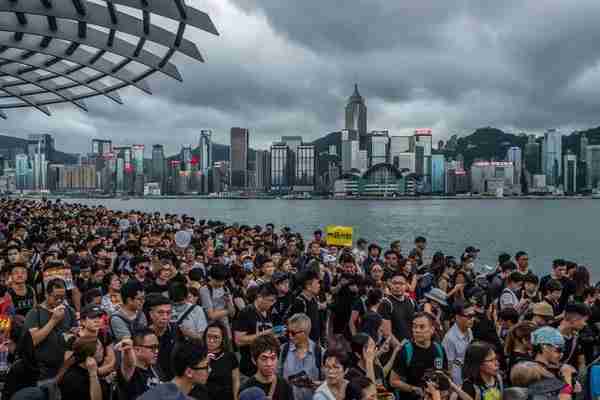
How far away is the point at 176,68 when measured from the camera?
14844 mm

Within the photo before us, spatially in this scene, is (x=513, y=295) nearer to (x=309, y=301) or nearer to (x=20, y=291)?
(x=309, y=301)

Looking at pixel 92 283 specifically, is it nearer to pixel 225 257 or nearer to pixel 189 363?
pixel 225 257

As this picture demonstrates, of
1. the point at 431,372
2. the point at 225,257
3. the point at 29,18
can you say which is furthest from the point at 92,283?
the point at 29,18

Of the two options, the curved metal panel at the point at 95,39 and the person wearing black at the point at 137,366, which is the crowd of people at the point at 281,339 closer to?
the person wearing black at the point at 137,366

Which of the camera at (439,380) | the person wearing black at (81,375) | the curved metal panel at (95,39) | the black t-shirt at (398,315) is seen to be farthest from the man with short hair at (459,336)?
the curved metal panel at (95,39)

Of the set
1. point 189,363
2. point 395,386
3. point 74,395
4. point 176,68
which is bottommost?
point 395,386

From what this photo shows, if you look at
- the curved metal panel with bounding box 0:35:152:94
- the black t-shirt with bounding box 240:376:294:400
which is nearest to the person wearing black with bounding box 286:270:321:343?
the black t-shirt with bounding box 240:376:294:400

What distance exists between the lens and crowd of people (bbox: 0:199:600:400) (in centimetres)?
339

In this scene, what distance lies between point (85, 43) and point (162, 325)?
11518mm

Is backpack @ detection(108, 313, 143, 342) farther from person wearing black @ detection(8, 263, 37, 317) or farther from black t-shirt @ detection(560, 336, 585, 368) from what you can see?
black t-shirt @ detection(560, 336, 585, 368)

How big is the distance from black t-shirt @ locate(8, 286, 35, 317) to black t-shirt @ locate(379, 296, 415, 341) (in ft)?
12.4

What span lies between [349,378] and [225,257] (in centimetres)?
610

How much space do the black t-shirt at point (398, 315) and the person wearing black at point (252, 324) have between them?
1206 millimetres

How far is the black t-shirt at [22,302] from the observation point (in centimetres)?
521
